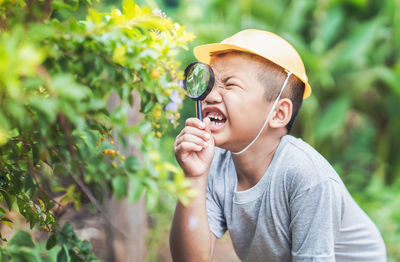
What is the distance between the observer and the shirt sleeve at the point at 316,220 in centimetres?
141

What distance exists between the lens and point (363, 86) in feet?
15.8

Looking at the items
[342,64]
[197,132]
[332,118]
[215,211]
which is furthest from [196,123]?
[342,64]

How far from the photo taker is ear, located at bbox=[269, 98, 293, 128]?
5.28 feet

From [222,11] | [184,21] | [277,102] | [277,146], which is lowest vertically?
[277,146]

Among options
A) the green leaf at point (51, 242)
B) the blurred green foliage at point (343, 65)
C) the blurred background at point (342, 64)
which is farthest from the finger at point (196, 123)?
the blurred green foliage at point (343, 65)

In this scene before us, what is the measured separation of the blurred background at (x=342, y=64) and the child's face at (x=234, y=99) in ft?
9.05

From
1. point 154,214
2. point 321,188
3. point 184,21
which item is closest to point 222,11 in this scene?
point 184,21

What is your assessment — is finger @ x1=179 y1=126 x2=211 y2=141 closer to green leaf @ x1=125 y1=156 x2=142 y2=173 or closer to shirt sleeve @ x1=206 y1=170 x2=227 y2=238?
shirt sleeve @ x1=206 y1=170 x2=227 y2=238

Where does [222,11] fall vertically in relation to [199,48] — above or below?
above

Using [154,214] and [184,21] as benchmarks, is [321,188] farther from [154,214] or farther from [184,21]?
[184,21]

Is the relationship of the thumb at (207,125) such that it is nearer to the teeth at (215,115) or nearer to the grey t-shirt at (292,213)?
the teeth at (215,115)

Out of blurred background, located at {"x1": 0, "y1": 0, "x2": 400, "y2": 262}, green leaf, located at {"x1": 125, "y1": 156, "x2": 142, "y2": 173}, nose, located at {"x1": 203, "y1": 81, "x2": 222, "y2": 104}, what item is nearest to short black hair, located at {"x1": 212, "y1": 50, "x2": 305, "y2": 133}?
nose, located at {"x1": 203, "y1": 81, "x2": 222, "y2": 104}

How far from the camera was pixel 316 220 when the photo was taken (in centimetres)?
142

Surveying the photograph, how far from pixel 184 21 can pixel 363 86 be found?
2071 millimetres
